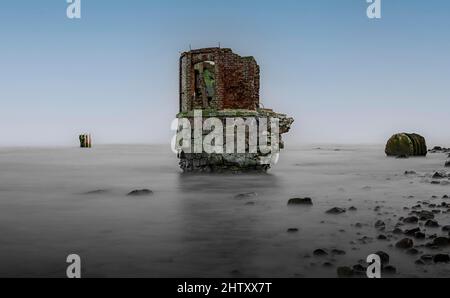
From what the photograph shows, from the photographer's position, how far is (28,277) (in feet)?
14.3

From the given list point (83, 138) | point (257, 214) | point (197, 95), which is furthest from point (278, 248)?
point (83, 138)

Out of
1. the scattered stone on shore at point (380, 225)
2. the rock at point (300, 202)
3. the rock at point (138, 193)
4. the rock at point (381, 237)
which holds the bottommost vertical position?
the rock at point (138, 193)

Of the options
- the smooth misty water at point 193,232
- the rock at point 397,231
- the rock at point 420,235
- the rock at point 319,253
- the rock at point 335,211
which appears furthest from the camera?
the rock at point 335,211

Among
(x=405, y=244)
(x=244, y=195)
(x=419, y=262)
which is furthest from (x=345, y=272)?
(x=244, y=195)

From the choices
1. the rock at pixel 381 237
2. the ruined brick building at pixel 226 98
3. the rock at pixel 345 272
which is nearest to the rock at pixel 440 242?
the rock at pixel 381 237

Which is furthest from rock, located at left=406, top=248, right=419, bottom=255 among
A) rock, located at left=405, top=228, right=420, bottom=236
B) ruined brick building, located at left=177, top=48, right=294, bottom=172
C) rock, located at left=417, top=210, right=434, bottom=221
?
ruined brick building, located at left=177, top=48, right=294, bottom=172

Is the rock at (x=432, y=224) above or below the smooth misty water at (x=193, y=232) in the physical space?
above

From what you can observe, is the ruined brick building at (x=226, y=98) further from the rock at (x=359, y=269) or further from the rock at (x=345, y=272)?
the rock at (x=345, y=272)

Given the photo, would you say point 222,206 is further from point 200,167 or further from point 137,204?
point 200,167

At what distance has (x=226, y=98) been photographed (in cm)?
1773

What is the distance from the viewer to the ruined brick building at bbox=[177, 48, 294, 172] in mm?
16906

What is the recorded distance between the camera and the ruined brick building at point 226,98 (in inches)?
666

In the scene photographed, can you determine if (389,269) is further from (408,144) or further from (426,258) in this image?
(408,144)

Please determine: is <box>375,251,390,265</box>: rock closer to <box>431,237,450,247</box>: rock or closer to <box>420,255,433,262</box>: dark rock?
<box>420,255,433,262</box>: dark rock
